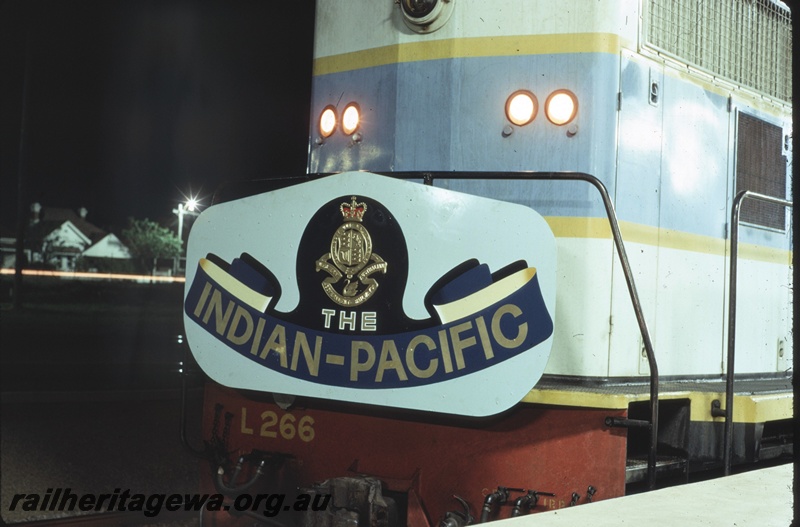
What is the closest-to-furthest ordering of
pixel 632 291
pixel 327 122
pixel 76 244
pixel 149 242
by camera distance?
pixel 632 291 → pixel 327 122 → pixel 149 242 → pixel 76 244

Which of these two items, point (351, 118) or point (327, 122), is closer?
point (351, 118)

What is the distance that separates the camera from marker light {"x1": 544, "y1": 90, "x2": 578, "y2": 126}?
3609mm

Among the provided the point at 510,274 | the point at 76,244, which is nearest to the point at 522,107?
the point at 510,274

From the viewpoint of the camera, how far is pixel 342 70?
14.0 ft

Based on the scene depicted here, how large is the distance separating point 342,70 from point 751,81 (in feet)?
6.92

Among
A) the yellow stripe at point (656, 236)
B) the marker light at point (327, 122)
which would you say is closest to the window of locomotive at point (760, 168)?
the yellow stripe at point (656, 236)

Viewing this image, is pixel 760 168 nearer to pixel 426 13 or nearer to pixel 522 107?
pixel 522 107

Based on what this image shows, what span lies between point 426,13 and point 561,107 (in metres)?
0.71

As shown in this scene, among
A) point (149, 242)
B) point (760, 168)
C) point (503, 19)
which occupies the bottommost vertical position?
point (760, 168)

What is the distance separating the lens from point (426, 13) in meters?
3.82

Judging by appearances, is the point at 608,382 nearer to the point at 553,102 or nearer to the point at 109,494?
the point at 553,102

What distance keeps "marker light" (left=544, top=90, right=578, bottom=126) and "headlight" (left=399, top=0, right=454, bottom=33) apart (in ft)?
1.93

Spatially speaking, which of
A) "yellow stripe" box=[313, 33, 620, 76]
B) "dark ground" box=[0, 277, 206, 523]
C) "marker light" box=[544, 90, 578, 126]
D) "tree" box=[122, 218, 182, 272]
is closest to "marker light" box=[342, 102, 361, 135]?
"yellow stripe" box=[313, 33, 620, 76]

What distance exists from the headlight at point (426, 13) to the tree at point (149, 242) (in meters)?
66.0
